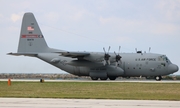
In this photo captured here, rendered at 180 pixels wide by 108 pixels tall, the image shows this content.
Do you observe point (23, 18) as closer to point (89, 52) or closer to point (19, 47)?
point (19, 47)

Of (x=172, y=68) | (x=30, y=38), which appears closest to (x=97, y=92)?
(x=172, y=68)

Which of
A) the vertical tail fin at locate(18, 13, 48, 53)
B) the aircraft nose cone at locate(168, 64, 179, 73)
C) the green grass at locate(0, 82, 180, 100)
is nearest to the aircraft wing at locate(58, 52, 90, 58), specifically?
the vertical tail fin at locate(18, 13, 48, 53)

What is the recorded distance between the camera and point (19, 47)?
5100 cm

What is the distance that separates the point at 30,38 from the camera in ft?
167

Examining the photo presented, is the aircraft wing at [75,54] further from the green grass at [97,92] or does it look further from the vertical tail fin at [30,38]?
the green grass at [97,92]

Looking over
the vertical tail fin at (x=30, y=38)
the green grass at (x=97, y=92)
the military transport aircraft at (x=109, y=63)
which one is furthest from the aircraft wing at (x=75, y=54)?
the green grass at (x=97, y=92)

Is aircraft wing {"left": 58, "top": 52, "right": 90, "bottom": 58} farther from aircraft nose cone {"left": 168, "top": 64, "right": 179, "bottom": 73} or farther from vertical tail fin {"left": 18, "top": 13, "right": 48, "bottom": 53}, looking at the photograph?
aircraft nose cone {"left": 168, "top": 64, "right": 179, "bottom": 73}

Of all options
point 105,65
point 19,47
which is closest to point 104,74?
point 105,65

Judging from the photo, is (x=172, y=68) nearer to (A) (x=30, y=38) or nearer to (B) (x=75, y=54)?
(B) (x=75, y=54)

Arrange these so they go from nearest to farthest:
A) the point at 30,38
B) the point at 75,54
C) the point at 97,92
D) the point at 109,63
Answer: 1. the point at 97,92
2. the point at 75,54
3. the point at 109,63
4. the point at 30,38

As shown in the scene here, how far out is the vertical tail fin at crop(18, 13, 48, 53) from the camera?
167ft

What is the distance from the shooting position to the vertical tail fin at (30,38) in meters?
50.8

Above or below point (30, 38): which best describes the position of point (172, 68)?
below

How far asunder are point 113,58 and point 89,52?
3.26 m
